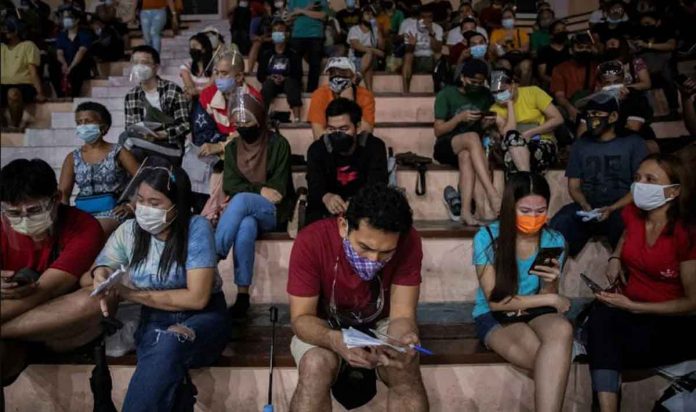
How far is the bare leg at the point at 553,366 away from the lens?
2.50 m

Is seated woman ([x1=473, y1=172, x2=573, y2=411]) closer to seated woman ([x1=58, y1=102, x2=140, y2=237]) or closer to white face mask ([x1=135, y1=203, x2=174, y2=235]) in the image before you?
white face mask ([x1=135, y1=203, x2=174, y2=235])

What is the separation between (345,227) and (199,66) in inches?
144

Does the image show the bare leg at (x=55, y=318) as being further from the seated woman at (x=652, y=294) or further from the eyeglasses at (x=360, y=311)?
the seated woman at (x=652, y=294)

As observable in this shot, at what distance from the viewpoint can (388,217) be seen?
2.21m

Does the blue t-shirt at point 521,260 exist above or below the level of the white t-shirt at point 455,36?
below

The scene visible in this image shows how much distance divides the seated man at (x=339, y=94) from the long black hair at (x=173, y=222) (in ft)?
6.32

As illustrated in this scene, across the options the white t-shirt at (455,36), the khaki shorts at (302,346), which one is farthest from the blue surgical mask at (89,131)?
the white t-shirt at (455,36)

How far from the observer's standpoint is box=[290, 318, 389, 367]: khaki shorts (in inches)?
96.6

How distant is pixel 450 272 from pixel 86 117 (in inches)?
87.3

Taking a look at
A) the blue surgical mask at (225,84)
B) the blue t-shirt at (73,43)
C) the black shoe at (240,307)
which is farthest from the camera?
the blue t-shirt at (73,43)

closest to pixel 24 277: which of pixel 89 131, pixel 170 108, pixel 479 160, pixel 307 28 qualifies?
pixel 89 131

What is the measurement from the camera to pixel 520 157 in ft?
13.5

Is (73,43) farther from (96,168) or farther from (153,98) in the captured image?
(96,168)

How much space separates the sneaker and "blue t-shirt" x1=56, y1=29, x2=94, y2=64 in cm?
504
